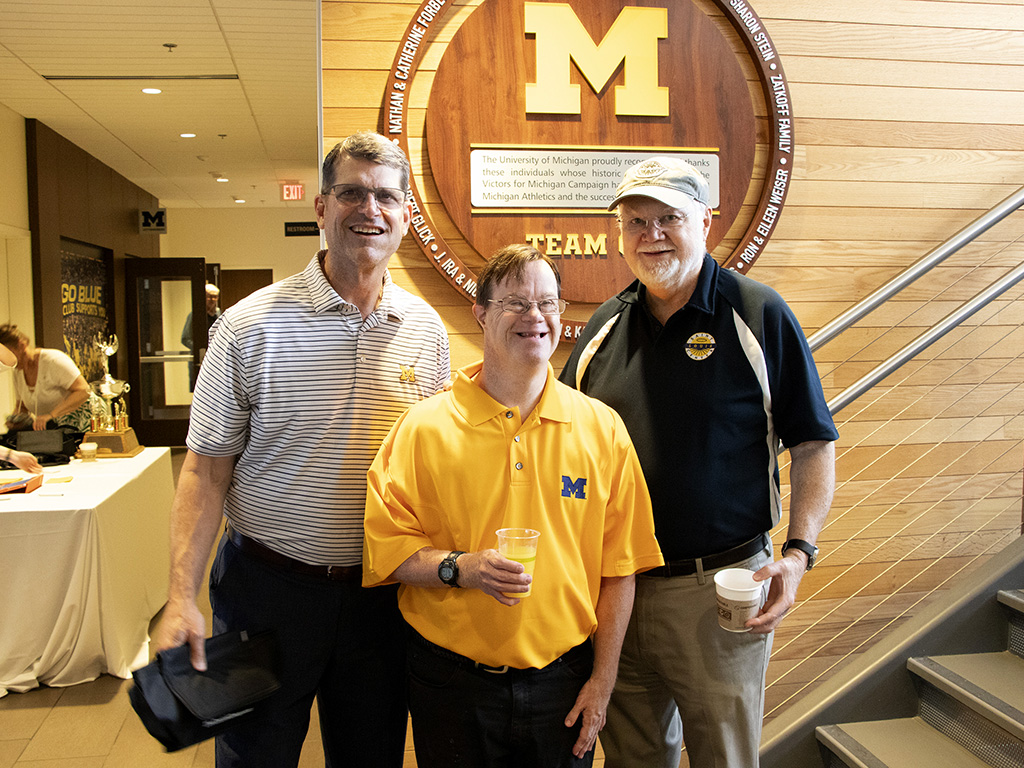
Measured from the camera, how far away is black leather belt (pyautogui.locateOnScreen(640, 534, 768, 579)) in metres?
1.80

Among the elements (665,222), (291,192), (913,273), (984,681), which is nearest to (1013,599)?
(984,681)

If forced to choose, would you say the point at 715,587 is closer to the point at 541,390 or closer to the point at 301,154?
the point at 541,390

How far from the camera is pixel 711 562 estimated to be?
1.80 metres

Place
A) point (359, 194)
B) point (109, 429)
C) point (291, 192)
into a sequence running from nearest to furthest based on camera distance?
point (359, 194) → point (109, 429) → point (291, 192)

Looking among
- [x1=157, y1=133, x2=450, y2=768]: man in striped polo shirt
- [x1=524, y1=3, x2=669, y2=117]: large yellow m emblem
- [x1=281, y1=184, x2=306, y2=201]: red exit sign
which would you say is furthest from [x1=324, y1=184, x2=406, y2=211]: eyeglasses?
[x1=281, y1=184, x2=306, y2=201]: red exit sign

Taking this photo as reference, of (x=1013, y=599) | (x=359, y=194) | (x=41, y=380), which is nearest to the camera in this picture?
(x=359, y=194)

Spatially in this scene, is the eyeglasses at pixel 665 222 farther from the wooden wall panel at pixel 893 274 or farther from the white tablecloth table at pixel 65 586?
the white tablecloth table at pixel 65 586

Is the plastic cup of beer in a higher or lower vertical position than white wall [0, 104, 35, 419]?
lower

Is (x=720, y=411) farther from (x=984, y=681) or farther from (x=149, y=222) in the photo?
(x=149, y=222)

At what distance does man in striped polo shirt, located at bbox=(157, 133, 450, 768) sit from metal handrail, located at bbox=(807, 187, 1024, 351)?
144 cm

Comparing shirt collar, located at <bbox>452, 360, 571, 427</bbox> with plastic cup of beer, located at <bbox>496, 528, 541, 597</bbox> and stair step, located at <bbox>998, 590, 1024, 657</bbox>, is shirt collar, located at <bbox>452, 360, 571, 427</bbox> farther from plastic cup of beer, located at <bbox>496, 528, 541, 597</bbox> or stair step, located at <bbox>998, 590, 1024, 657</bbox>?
stair step, located at <bbox>998, 590, 1024, 657</bbox>

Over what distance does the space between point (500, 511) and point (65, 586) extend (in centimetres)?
292

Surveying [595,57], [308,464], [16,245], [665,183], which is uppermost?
[595,57]

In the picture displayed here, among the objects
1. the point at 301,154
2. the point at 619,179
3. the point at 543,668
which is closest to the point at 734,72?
the point at 619,179
